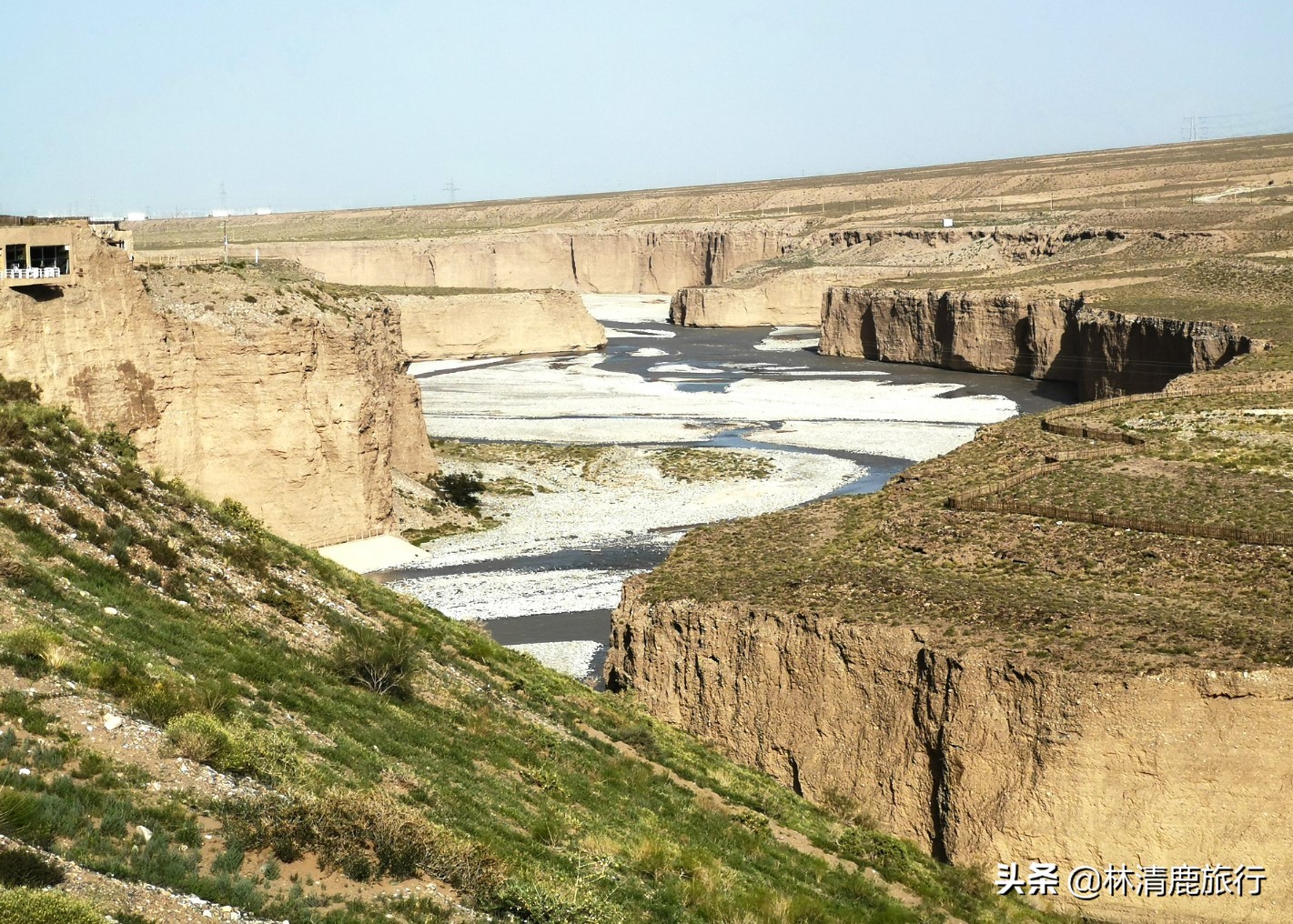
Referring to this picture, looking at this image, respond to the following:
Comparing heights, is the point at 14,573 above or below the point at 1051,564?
above

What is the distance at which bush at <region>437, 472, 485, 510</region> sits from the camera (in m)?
44.6

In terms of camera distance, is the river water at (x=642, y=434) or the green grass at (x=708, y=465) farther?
the green grass at (x=708, y=465)

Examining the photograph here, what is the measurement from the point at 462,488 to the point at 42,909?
37452 millimetres

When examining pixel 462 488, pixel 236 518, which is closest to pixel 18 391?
pixel 236 518

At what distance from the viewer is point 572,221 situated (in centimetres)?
17662

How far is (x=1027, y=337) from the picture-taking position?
77375 mm

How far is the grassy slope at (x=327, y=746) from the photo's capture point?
35.0 ft

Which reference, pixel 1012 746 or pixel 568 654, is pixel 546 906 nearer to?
pixel 1012 746

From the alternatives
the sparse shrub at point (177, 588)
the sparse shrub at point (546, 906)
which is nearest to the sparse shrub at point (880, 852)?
the sparse shrub at point (546, 906)

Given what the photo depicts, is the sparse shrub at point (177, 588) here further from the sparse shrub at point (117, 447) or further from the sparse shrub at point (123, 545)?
the sparse shrub at point (117, 447)

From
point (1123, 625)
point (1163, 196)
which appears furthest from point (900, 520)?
point (1163, 196)

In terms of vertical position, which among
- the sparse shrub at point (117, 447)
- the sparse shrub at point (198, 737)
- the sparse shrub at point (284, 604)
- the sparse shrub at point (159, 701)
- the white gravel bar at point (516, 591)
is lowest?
the white gravel bar at point (516, 591)

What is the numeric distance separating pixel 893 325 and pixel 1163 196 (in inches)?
1890

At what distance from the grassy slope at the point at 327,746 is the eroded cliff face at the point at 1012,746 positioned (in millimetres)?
727
